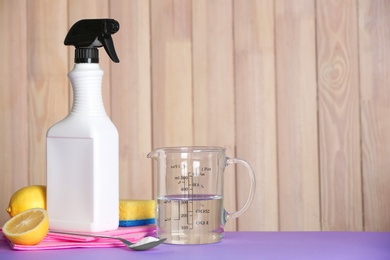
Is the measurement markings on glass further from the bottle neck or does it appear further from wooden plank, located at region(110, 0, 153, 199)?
wooden plank, located at region(110, 0, 153, 199)

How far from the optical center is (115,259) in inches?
37.2

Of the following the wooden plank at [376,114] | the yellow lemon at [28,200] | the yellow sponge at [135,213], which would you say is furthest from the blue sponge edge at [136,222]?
the wooden plank at [376,114]

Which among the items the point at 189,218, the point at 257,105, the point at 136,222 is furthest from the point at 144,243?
the point at 257,105

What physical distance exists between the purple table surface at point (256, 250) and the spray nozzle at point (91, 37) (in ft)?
0.96

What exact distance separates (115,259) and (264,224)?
1018mm

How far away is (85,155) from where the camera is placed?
109cm

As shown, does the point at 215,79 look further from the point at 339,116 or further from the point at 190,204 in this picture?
the point at 190,204

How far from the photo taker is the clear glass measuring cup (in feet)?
3.43

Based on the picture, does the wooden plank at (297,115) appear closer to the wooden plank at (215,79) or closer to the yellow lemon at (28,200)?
the wooden plank at (215,79)

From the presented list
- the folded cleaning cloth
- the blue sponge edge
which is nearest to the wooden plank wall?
the blue sponge edge

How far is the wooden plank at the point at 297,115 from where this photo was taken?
191 cm

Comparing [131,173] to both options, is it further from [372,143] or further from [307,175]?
[372,143]

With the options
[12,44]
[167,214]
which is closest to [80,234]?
[167,214]

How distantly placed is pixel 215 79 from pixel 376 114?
1.35 ft
